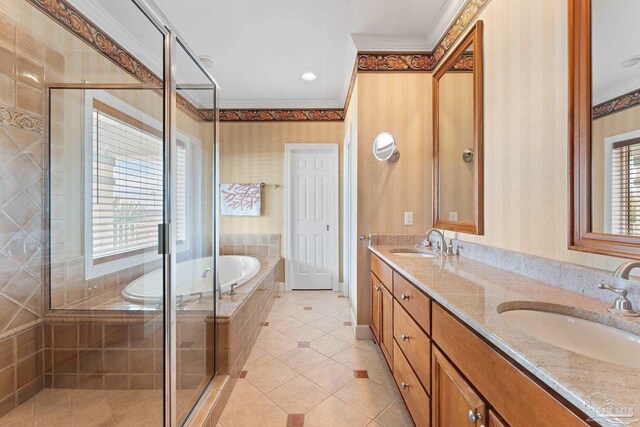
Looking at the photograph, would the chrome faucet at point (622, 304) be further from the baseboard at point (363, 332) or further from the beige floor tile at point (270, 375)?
the baseboard at point (363, 332)

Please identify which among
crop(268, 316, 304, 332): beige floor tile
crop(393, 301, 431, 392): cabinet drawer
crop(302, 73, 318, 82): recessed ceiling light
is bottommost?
crop(268, 316, 304, 332): beige floor tile

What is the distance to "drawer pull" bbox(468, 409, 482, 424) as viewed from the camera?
2.64ft

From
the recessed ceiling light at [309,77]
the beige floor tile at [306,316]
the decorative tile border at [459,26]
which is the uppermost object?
the recessed ceiling light at [309,77]

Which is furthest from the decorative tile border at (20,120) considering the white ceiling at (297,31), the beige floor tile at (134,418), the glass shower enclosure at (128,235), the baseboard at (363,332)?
the baseboard at (363,332)

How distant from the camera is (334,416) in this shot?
1.60 meters

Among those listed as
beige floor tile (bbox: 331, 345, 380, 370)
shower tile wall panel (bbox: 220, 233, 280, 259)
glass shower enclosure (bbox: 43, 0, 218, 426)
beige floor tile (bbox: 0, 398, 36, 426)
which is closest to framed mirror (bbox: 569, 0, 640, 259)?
beige floor tile (bbox: 331, 345, 380, 370)

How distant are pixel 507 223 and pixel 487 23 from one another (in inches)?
48.5

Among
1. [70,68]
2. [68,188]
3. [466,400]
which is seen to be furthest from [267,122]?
[466,400]

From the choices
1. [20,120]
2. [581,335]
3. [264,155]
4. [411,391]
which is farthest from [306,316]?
[20,120]

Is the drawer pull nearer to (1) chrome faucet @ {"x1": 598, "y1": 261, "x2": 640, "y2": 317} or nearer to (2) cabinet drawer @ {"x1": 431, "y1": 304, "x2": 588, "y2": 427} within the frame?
(2) cabinet drawer @ {"x1": 431, "y1": 304, "x2": 588, "y2": 427}

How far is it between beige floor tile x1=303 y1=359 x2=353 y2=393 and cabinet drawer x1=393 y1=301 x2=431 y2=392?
1.77 feet

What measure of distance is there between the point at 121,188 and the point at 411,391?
1.99 meters

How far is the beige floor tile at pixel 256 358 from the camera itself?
2115 mm

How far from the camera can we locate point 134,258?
5.61 ft
